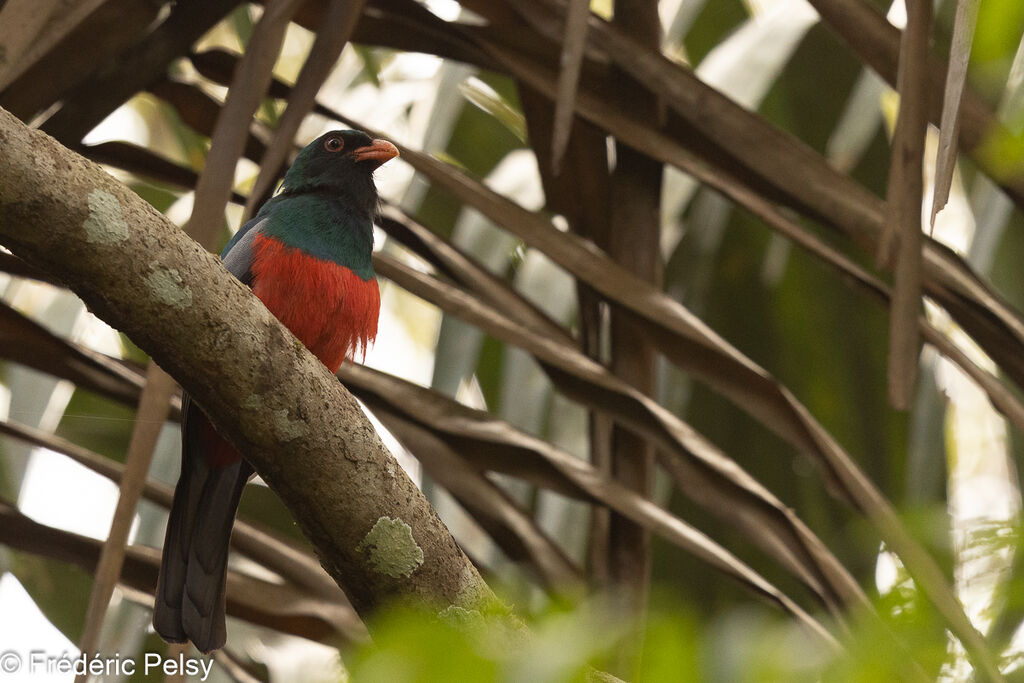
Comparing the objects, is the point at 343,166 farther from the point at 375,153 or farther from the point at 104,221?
the point at 104,221

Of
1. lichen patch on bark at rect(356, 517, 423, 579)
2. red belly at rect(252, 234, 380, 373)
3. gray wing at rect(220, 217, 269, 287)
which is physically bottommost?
lichen patch on bark at rect(356, 517, 423, 579)

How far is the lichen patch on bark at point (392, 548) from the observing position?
1.82 meters

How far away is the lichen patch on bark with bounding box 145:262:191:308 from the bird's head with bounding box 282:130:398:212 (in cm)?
198

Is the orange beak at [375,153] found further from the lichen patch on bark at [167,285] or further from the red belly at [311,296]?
the lichen patch on bark at [167,285]

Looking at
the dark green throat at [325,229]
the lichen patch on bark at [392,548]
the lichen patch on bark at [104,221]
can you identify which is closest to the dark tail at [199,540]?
the dark green throat at [325,229]

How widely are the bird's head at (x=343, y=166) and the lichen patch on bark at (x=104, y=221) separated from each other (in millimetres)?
2004

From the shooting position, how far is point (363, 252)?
3.24 metres

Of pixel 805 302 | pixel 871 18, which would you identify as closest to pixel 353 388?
pixel 871 18

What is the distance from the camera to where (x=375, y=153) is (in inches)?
145

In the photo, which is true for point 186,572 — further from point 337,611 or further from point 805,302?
point 805,302

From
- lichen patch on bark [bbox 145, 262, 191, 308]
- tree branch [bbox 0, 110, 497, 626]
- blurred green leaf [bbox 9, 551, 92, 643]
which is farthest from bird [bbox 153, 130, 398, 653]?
blurred green leaf [bbox 9, 551, 92, 643]

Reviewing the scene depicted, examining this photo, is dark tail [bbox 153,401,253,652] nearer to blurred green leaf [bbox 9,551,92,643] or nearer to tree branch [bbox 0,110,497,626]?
tree branch [bbox 0,110,497,626]

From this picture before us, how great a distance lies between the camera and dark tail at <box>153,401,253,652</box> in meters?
2.43

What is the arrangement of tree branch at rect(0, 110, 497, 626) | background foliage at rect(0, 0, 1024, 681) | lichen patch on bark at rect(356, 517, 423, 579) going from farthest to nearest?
background foliage at rect(0, 0, 1024, 681) < lichen patch on bark at rect(356, 517, 423, 579) < tree branch at rect(0, 110, 497, 626)
